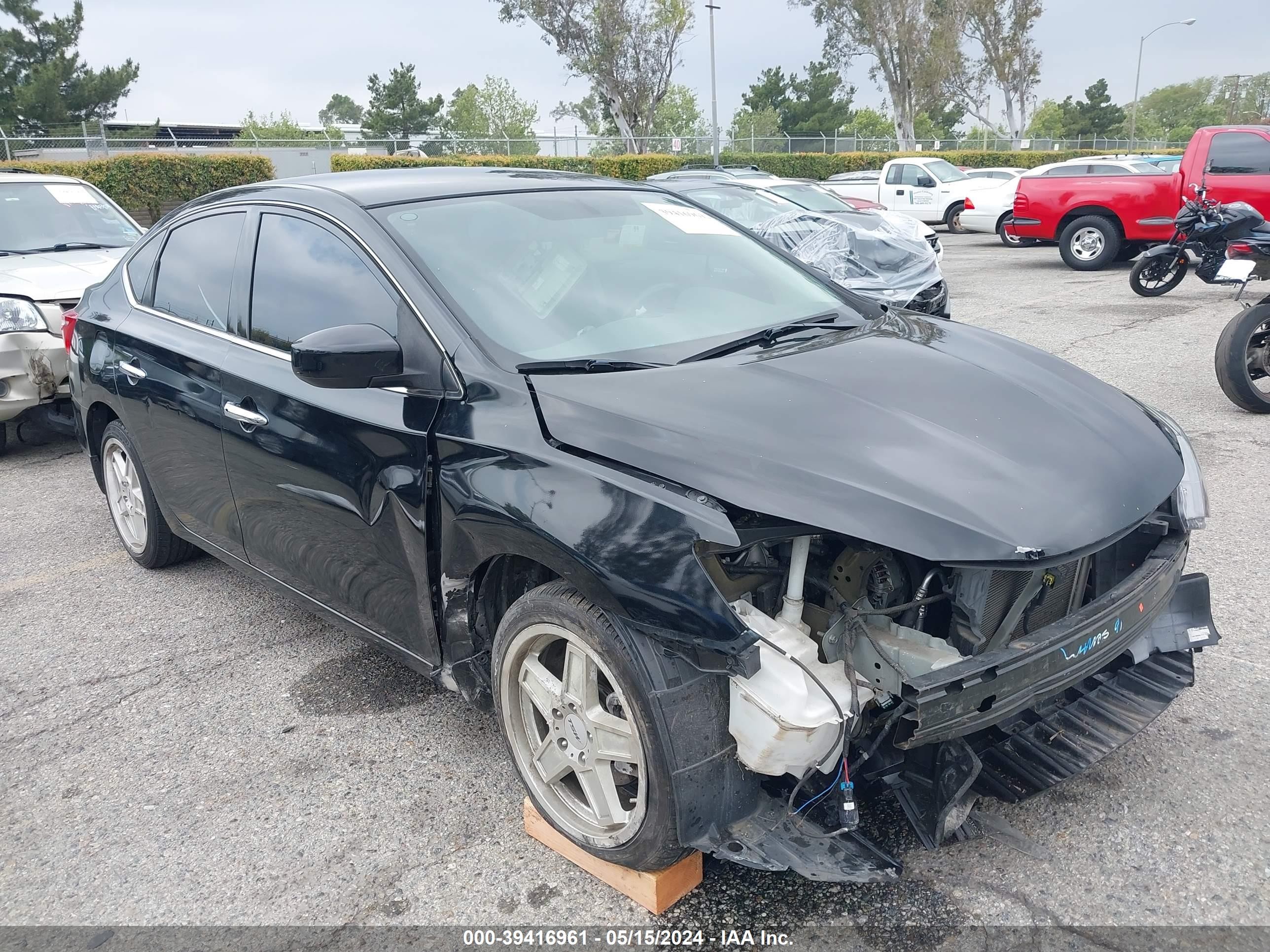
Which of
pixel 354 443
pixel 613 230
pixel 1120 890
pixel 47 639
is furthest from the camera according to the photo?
pixel 47 639

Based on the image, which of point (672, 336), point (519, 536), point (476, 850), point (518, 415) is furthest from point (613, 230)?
point (476, 850)

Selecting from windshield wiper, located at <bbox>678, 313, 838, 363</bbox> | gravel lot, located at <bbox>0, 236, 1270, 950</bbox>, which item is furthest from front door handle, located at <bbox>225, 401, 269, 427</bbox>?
windshield wiper, located at <bbox>678, 313, 838, 363</bbox>

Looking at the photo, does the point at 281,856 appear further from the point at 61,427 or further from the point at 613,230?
the point at 61,427

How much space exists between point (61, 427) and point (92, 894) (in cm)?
495

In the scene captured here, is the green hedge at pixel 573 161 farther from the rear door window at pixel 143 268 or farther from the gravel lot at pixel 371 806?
the gravel lot at pixel 371 806

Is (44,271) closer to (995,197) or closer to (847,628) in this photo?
(847,628)

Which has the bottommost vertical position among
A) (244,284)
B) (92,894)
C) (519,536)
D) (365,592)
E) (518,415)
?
(92,894)

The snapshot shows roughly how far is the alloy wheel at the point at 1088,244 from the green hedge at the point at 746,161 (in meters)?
12.0

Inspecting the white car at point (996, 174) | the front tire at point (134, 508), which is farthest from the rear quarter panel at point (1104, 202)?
the front tire at point (134, 508)

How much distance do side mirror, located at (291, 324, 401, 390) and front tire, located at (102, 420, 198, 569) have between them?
6.69 feet

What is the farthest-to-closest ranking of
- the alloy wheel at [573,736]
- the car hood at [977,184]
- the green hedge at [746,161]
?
1. the green hedge at [746,161]
2. the car hood at [977,184]
3. the alloy wheel at [573,736]

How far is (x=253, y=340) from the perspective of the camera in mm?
3318

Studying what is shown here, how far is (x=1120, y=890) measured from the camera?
2.29 m

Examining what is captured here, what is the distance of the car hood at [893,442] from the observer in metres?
2.04
